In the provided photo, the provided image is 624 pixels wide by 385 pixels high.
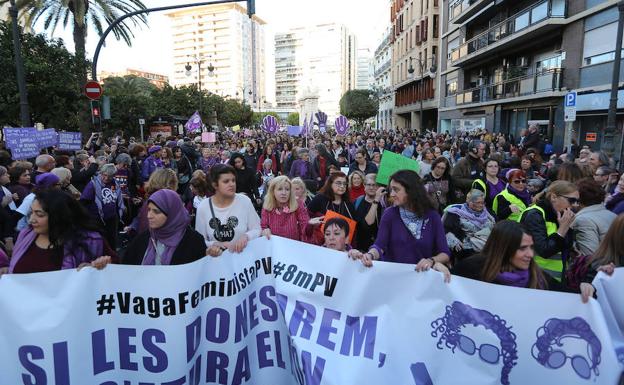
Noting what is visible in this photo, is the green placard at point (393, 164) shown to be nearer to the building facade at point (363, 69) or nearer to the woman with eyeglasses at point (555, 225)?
the woman with eyeglasses at point (555, 225)

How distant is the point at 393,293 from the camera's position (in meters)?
2.89

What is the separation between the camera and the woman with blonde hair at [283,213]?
450 centimetres

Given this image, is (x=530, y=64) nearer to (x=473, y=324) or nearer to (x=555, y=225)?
(x=555, y=225)

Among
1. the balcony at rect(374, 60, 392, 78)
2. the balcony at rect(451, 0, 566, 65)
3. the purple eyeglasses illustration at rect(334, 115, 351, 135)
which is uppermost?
the balcony at rect(374, 60, 392, 78)

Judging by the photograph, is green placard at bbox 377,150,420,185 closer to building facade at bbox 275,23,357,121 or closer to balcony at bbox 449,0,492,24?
balcony at bbox 449,0,492,24

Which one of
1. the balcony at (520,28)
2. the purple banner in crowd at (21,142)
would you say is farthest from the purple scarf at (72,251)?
the balcony at (520,28)

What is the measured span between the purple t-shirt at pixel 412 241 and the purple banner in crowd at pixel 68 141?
406 inches

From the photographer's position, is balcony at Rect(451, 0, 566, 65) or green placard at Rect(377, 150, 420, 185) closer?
green placard at Rect(377, 150, 420, 185)

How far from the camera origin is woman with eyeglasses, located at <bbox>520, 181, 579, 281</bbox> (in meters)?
3.65

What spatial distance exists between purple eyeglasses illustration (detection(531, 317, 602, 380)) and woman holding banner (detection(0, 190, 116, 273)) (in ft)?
9.03

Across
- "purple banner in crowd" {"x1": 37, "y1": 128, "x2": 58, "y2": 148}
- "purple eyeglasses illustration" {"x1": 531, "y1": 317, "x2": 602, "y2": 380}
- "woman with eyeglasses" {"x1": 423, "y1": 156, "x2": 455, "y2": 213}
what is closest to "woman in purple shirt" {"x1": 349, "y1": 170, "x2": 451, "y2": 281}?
"purple eyeglasses illustration" {"x1": 531, "y1": 317, "x2": 602, "y2": 380}

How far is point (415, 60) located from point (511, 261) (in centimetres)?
4493

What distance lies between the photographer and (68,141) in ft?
37.3

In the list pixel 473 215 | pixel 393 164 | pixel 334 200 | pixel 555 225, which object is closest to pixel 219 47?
pixel 393 164
